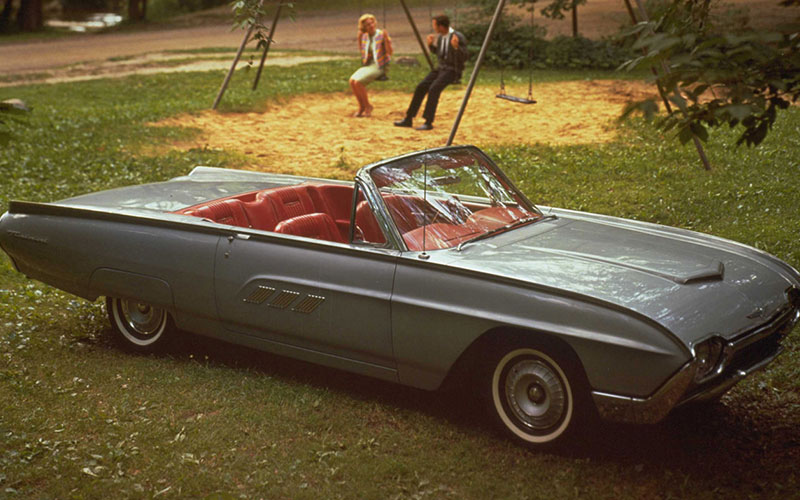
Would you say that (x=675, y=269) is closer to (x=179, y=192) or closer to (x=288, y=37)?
(x=179, y=192)

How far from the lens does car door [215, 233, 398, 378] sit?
4.68 m

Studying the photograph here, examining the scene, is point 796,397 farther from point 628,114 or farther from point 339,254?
point 339,254

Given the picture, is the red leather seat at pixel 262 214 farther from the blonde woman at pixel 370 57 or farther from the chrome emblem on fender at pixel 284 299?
the blonde woman at pixel 370 57

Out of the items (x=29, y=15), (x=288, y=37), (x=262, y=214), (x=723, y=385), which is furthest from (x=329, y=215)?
(x=29, y=15)

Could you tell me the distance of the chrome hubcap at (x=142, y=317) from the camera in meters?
5.79

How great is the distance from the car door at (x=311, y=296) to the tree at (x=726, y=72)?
5.35ft

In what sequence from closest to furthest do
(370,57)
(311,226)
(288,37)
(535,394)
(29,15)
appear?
A: 1. (535,394)
2. (311,226)
3. (370,57)
4. (288,37)
5. (29,15)

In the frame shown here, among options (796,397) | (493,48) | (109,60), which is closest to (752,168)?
(796,397)

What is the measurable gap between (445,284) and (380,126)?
926cm

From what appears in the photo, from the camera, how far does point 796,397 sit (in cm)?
496

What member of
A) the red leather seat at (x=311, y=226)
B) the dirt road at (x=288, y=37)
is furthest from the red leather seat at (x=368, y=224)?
the dirt road at (x=288, y=37)

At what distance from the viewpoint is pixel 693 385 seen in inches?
154

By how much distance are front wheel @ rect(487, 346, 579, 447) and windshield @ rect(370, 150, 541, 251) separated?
2.64ft

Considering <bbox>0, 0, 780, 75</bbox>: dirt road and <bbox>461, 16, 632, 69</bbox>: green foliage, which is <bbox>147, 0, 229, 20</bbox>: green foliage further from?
<bbox>461, 16, 632, 69</bbox>: green foliage
